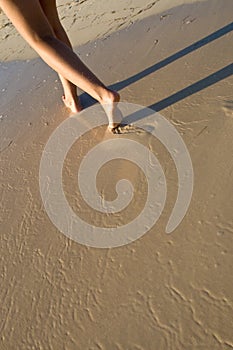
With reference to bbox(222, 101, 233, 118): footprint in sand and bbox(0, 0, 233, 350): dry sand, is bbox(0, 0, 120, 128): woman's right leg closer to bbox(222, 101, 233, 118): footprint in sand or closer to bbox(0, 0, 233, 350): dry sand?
bbox(0, 0, 233, 350): dry sand

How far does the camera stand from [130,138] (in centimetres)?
188

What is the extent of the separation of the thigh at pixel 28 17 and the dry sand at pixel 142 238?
502 mm

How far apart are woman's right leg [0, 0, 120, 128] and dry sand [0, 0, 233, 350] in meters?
0.21

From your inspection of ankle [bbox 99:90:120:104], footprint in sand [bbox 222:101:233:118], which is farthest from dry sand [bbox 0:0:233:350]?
ankle [bbox 99:90:120:104]

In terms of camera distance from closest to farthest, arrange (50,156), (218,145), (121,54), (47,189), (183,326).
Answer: (183,326) < (218,145) < (47,189) < (50,156) < (121,54)

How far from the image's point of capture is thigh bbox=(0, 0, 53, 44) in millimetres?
1773

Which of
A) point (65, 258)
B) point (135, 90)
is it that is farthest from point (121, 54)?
point (65, 258)

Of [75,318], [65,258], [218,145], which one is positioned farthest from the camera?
[218,145]

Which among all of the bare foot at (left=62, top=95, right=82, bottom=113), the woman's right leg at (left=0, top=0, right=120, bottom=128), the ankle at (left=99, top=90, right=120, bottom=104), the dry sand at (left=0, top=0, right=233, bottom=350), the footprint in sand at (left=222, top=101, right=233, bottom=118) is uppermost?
the woman's right leg at (left=0, top=0, right=120, bottom=128)

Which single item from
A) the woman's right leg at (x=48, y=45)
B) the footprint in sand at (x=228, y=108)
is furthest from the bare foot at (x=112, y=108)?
the footprint in sand at (x=228, y=108)

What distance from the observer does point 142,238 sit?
4.80 ft

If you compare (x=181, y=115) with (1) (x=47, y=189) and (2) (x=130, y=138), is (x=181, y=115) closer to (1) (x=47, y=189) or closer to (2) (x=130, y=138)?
(2) (x=130, y=138)

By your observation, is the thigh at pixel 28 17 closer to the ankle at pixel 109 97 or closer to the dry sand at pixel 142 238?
the ankle at pixel 109 97

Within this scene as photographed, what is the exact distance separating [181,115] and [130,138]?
240 mm
